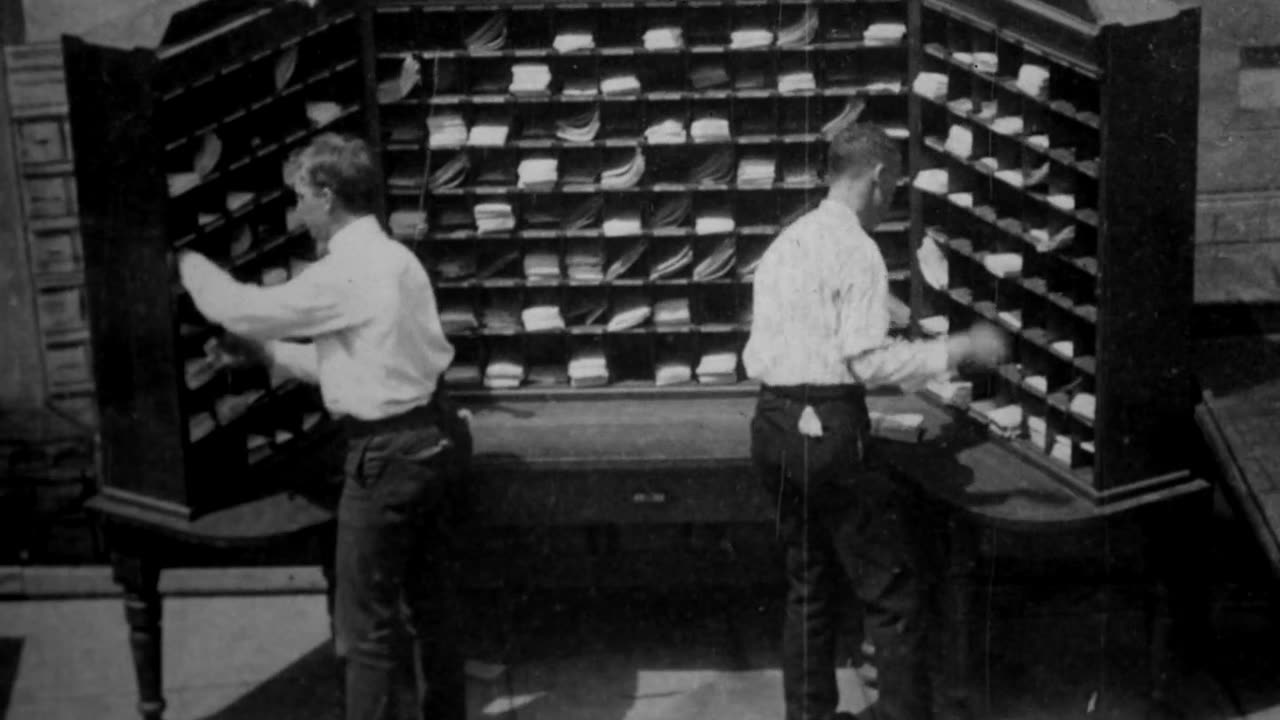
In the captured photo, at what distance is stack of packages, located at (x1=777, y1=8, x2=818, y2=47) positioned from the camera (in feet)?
23.0

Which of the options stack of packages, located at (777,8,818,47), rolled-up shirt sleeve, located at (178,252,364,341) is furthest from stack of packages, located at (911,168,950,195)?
rolled-up shirt sleeve, located at (178,252,364,341)

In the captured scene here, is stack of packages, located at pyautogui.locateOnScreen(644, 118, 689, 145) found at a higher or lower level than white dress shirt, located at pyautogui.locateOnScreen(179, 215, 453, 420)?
higher

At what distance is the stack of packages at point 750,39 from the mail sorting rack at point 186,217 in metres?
1.32

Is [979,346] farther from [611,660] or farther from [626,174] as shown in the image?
[611,660]

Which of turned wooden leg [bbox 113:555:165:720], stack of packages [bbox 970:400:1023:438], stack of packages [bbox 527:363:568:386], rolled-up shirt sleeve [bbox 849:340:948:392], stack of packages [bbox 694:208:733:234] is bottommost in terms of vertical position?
turned wooden leg [bbox 113:555:165:720]

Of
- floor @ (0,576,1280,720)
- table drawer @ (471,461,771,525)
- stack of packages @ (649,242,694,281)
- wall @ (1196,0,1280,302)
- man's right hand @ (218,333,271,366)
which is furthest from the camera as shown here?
wall @ (1196,0,1280,302)

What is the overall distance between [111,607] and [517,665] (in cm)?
154

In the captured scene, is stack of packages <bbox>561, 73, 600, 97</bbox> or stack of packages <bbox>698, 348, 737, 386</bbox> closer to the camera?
stack of packages <bbox>561, 73, 600, 97</bbox>

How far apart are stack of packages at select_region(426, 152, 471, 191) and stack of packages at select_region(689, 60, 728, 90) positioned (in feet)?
2.66

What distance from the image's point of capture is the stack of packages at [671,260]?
7.18 meters

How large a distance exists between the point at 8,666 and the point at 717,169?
288cm

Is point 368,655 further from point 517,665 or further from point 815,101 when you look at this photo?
point 815,101

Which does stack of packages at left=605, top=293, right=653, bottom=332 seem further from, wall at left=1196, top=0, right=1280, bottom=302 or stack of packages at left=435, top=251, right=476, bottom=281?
wall at left=1196, top=0, right=1280, bottom=302

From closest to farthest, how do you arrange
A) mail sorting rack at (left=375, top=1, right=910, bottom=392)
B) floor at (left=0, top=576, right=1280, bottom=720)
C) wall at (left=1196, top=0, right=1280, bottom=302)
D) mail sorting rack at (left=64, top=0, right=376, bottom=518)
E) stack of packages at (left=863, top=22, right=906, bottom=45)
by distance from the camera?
mail sorting rack at (left=64, top=0, right=376, bottom=518), floor at (left=0, top=576, right=1280, bottom=720), stack of packages at (left=863, top=22, right=906, bottom=45), mail sorting rack at (left=375, top=1, right=910, bottom=392), wall at (left=1196, top=0, right=1280, bottom=302)
